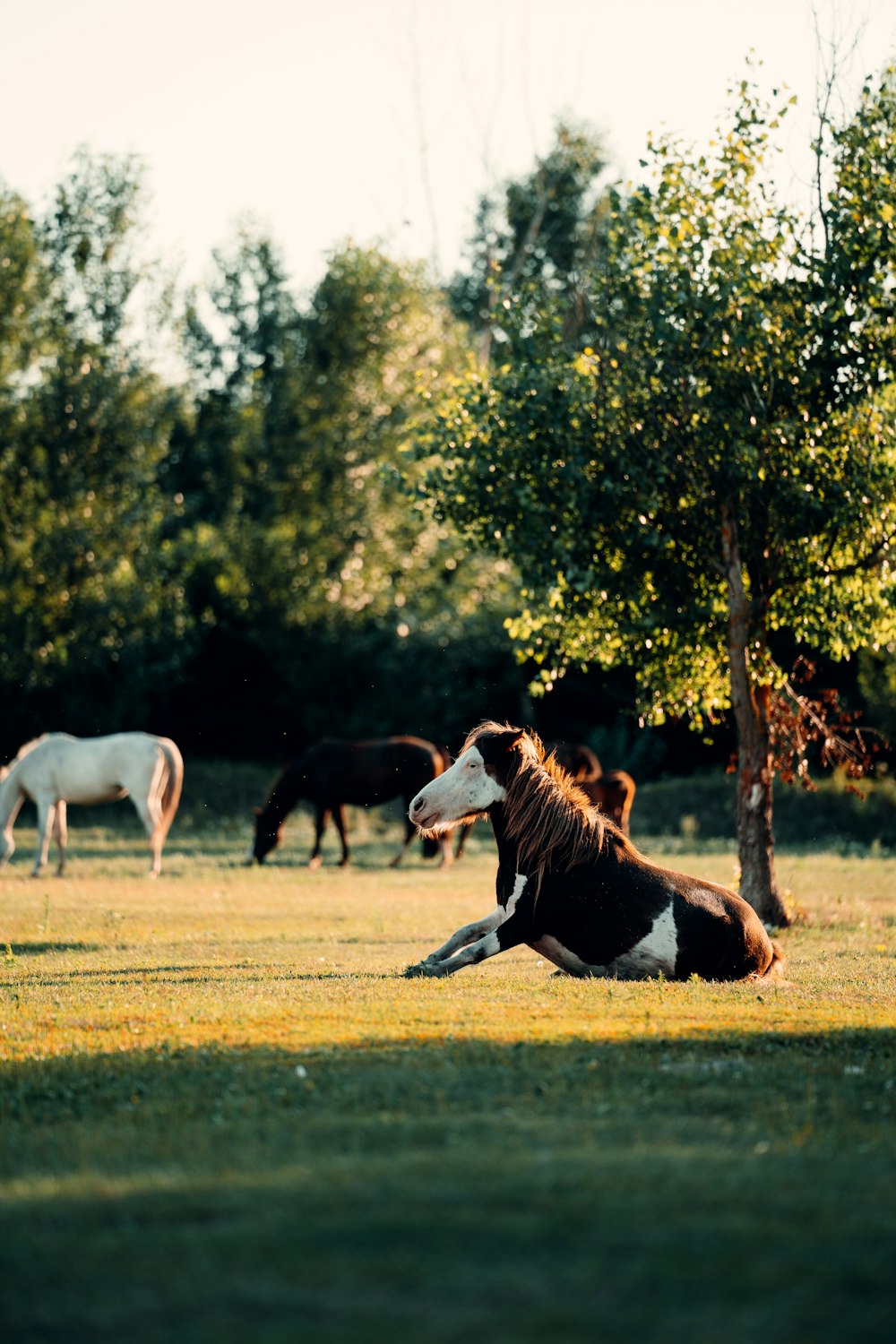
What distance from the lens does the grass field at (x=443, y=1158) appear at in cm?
385

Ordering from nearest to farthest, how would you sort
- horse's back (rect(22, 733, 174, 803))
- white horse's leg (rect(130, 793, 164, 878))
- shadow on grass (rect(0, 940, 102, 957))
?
shadow on grass (rect(0, 940, 102, 957)) → white horse's leg (rect(130, 793, 164, 878)) → horse's back (rect(22, 733, 174, 803))

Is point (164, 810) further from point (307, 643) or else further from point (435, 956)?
point (307, 643)

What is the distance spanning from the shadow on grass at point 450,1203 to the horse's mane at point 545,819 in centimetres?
321

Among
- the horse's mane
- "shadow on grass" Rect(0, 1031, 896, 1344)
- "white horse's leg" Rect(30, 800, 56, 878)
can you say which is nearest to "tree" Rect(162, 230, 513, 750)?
"white horse's leg" Rect(30, 800, 56, 878)

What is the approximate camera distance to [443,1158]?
16.6 feet

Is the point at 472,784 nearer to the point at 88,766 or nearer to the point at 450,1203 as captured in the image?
the point at 450,1203

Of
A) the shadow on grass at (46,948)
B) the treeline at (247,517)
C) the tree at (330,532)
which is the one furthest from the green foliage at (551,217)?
the shadow on grass at (46,948)

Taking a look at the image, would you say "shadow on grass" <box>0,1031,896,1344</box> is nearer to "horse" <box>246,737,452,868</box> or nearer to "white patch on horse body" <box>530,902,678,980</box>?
"white patch on horse body" <box>530,902,678,980</box>

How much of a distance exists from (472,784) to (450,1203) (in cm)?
577

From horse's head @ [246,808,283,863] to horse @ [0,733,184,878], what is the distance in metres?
1.86

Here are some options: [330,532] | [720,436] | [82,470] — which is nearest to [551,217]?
[330,532]

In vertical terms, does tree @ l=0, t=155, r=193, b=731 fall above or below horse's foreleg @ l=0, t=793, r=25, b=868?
above

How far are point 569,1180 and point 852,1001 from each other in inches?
209

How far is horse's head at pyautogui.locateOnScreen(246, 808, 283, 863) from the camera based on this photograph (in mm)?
24219
